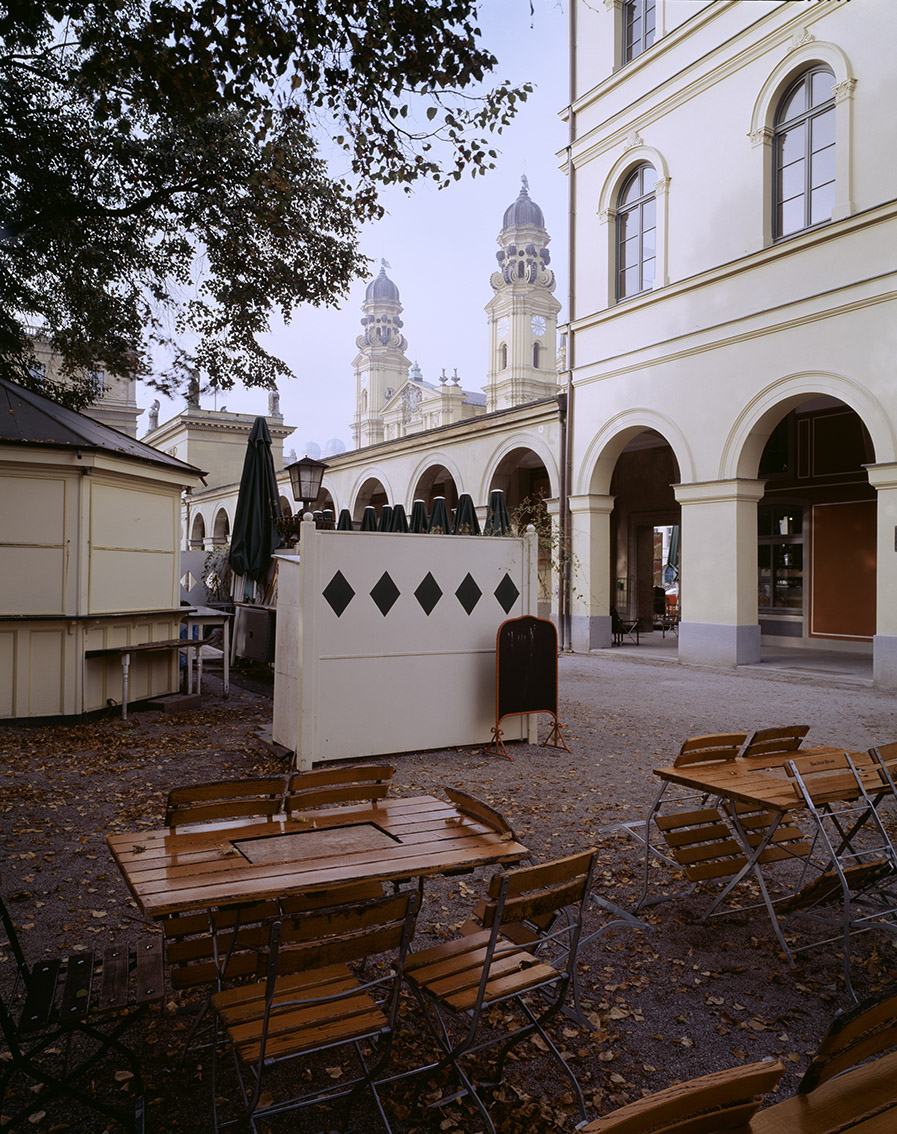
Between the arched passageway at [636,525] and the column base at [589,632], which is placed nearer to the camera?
the column base at [589,632]

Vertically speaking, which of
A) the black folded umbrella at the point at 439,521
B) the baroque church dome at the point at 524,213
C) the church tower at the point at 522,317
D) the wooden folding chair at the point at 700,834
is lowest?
the wooden folding chair at the point at 700,834

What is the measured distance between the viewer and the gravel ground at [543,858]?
2.64 meters

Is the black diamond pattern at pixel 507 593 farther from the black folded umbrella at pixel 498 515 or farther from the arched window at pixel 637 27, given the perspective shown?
the arched window at pixel 637 27

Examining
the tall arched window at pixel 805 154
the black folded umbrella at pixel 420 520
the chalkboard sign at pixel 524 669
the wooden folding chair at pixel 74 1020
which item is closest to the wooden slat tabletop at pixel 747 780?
the wooden folding chair at pixel 74 1020

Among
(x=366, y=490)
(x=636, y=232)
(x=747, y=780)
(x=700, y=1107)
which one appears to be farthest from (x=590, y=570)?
(x=700, y=1107)

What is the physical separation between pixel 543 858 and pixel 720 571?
10131 mm

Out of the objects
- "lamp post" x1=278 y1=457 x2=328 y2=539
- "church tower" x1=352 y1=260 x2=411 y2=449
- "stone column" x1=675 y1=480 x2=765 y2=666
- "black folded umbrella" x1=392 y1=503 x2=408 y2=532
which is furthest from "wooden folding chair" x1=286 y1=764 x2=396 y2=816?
"church tower" x1=352 y1=260 x2=411 y2=449

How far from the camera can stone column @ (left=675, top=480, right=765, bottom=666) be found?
13500mm

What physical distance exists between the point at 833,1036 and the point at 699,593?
13232mm

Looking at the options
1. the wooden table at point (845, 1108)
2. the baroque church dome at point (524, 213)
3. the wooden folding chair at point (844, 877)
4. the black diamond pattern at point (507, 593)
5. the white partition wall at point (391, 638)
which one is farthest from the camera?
the baroque church dome at point (524, 213)

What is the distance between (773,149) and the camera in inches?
520

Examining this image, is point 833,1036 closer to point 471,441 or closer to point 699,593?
point 699,593

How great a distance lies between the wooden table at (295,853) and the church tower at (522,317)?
61.7 metres

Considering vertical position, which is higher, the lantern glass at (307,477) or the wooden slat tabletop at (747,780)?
the lantern glass at (307,477)
